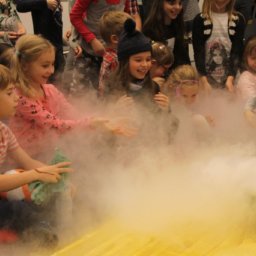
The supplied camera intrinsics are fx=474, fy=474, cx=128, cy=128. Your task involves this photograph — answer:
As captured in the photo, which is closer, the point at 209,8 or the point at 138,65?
the point at 138,65

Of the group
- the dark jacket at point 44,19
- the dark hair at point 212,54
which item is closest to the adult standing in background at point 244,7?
the dark hair at point 212,54

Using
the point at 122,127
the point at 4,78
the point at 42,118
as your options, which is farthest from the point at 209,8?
the point at 4,78

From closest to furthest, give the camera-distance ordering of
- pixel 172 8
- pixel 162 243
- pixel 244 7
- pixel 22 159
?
1. pixel 162 243
2. pixel 22 159
3. pixel 172 8
4. pixel 244 7

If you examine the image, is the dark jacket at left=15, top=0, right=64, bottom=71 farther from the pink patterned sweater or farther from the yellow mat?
the yellow mat

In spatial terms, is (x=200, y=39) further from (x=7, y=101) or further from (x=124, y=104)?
(x=7, y=101)

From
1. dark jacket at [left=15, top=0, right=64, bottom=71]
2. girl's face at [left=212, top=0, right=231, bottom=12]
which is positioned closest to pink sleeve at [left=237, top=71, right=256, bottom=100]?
girl's face at [left=212, top=0, right=231, bottom=12]

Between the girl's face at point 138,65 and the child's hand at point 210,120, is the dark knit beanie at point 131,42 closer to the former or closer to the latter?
the girl's face at point 138,65

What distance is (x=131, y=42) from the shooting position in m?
1.89

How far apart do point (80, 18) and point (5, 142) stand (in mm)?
978

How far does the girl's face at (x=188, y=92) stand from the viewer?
7.14 feet

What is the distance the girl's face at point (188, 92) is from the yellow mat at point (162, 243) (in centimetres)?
93

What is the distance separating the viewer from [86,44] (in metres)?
2.27

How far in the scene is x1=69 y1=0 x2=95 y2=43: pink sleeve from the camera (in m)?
2.21

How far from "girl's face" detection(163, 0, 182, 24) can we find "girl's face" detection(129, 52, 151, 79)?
0.55 metres
